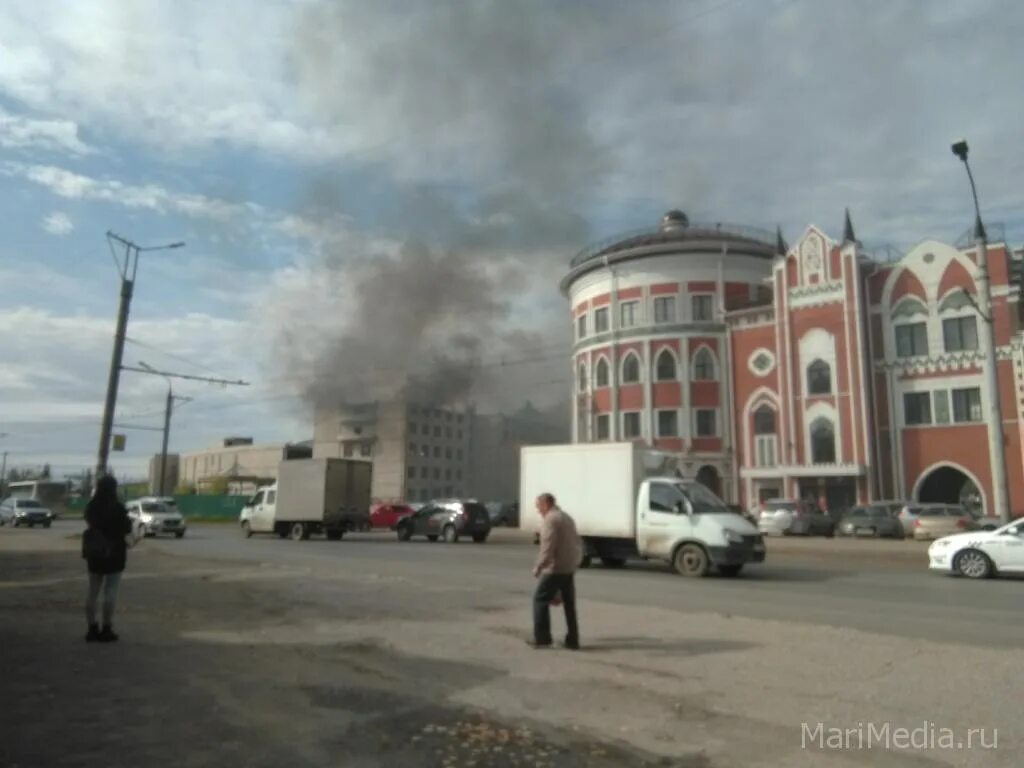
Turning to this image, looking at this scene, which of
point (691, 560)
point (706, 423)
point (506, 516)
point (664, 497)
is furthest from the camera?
point (706, 423)

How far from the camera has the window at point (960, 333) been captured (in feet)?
133

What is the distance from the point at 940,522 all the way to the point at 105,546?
28806 millimetres

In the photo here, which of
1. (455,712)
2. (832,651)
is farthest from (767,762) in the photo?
(832,651)

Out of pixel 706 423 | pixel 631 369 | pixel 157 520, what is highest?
pixel 631 369

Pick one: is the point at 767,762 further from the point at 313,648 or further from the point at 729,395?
the point at 729,395

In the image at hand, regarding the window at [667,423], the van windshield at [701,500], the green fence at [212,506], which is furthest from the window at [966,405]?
the green fence at [212,506]

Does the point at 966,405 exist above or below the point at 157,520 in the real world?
above

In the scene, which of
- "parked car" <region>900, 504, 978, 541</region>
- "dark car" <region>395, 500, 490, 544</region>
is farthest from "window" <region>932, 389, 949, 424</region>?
"dark car" <region>395, 500, 490, 544</region>

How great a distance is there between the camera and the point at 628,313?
50.8 meters

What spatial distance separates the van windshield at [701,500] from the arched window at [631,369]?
32.9 m

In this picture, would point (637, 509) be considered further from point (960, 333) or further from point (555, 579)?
point (960, 333)

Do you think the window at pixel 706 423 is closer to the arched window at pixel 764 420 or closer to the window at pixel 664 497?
the arched window at pixel 764 420

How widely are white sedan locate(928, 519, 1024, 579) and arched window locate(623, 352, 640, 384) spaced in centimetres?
3310

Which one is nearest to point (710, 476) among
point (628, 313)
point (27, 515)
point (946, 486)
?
point (628, 313)
